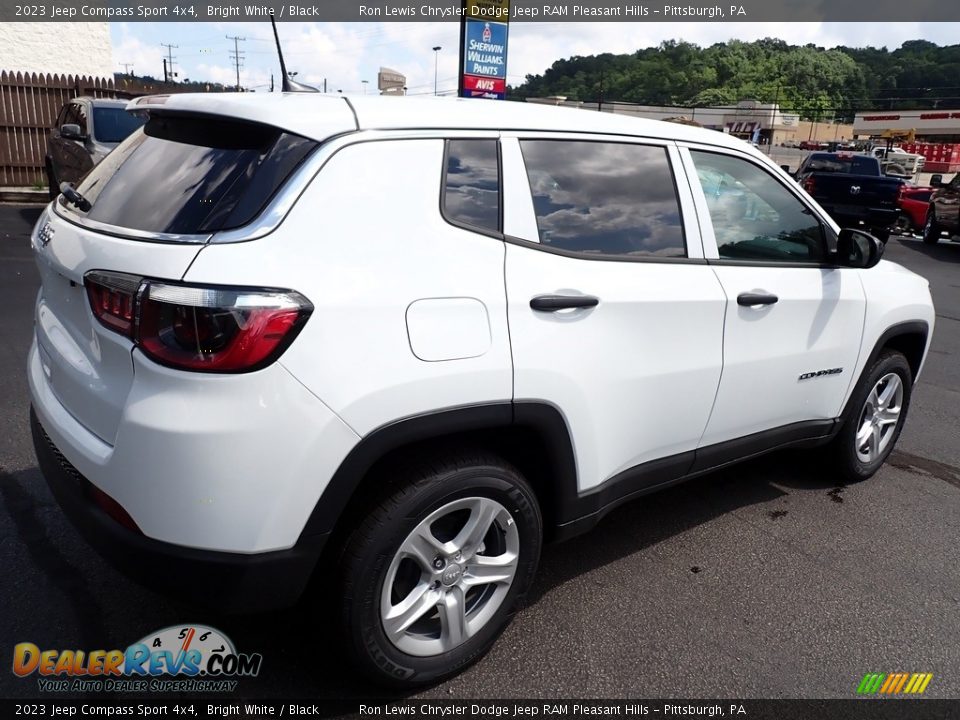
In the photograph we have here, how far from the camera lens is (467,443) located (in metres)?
2.45

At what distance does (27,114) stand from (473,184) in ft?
56.6

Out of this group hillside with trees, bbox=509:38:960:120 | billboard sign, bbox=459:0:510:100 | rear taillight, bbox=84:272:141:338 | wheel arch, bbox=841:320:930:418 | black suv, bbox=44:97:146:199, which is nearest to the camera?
rear taillight, bbox=84:272:141:338

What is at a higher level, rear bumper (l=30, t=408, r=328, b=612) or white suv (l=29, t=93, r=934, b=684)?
white suv (l=29, t=93, r=934, b=684)

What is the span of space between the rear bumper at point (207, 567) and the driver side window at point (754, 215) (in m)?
2.10

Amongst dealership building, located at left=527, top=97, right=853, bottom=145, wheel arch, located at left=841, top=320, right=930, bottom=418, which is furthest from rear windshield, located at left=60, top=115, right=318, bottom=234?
dealership building, located at left=527, top=97, right=853, bottom=145

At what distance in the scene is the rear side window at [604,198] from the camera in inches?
104

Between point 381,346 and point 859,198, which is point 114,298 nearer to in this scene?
point 381,346

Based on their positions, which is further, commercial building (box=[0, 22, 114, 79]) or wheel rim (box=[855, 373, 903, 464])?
commercial building (box=[0, 22, 114, 79])

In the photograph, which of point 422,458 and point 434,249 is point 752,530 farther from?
point 434,249

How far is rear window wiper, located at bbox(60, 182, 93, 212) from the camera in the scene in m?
2.55

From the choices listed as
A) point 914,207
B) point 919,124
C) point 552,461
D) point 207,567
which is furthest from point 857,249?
point 919,124

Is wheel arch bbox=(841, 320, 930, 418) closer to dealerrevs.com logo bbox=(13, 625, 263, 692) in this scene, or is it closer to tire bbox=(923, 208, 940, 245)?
dealerrevs.com logo bbox=(13, 625, 263, 692)

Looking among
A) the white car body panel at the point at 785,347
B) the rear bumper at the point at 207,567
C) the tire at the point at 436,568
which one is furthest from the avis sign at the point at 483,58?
the rear bumper at the point at 207,567

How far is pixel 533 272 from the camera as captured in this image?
2479 mm
